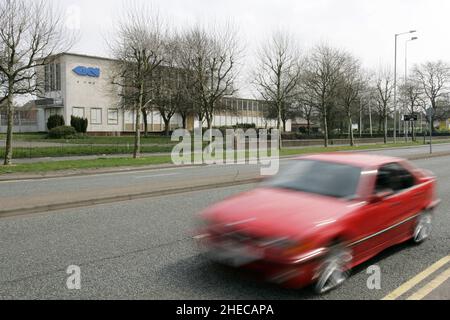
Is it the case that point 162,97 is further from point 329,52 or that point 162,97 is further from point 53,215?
point 53,215

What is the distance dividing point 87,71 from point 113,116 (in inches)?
292

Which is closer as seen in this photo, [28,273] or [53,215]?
[28,273]

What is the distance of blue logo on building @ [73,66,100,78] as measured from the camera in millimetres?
57000

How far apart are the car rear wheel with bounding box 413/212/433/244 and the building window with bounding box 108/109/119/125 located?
5760 cm

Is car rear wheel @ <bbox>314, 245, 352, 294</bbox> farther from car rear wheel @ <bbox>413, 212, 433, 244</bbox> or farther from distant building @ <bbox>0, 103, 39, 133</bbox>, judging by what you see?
distant building @ <bbox>0, 103, 39, 133</bbox>

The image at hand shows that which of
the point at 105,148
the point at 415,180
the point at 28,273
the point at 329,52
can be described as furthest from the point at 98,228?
the point at 329,52

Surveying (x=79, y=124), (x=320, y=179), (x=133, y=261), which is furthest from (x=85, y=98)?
(x=320, y=179)

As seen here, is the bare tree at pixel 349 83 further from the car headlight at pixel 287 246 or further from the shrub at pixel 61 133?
the car headlight at pixel 287 246

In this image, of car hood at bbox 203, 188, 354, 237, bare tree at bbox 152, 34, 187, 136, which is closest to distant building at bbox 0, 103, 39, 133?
bare tree at bbox 152, 34, 187, 136

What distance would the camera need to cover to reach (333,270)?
442 cm

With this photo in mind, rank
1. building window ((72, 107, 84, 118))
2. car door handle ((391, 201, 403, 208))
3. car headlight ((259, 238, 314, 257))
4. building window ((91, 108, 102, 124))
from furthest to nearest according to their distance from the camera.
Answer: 1. building window ((91, 108, 102, 124))
2. building window ((72, 107, 84, 118))
3. car door handle ((391, 201, 403, 208))
4. car headlight ((259, 238, 314, 257))

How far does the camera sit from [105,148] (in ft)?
97.0

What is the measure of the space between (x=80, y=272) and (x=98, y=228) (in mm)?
2384
